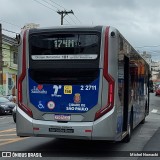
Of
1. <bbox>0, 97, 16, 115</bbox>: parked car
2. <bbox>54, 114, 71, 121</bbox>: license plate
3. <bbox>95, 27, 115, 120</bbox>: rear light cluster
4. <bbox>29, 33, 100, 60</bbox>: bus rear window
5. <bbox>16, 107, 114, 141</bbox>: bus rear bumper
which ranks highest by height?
<bbox>29, 33, 100, 60</bbox>: bus rear window

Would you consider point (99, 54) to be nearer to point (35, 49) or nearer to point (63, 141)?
point (35, 49)

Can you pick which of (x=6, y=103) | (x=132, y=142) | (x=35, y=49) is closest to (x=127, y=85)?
(x=132, y=142)

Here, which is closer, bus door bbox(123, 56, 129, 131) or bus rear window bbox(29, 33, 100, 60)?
bus rear window bbox(29, 33, 100, 60)

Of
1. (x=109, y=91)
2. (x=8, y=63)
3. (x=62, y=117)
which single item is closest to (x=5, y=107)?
(x=62, y=117)

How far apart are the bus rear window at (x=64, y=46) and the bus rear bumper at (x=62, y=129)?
1.57 meters

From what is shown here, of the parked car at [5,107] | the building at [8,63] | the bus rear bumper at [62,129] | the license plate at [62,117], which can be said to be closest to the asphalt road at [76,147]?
the bus rear bumper at [62,129]

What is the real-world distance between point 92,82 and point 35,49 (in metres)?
1.72

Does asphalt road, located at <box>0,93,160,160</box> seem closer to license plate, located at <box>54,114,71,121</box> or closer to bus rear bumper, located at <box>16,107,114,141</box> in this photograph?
bus rear bumper, located at <box>16,107,114,141</box>

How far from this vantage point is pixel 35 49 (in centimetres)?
1103

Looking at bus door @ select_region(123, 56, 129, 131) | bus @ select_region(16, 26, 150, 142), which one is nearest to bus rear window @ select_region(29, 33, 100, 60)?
bus @ select_region(16, 26, 150, 142)

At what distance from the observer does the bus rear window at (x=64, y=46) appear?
10.6 meters

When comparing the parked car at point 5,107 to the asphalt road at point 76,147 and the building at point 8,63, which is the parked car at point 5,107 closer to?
the asphalt road at point 76,147

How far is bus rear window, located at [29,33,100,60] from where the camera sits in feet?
34.9

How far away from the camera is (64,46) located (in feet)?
35.5
